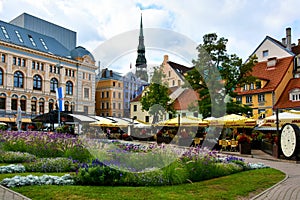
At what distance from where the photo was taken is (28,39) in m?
57.4

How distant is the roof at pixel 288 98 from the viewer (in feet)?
131

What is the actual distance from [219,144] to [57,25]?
62.9 meters

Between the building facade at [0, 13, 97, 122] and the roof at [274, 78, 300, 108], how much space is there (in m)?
33.4

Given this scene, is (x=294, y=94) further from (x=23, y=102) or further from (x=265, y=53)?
(x=23, y=102)

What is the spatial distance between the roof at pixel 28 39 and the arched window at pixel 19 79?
207 inches

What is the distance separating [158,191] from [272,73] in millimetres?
42189

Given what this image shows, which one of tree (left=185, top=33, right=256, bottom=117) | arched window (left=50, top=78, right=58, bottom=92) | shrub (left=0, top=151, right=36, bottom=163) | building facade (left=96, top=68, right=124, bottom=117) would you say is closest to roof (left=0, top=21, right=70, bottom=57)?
arched window (left=50, top=78, right=58, bottom=92)

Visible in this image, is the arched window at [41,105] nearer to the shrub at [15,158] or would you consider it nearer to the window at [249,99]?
the window at [249,99]

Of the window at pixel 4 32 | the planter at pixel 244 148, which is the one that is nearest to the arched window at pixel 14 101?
the window at pixel 4 32

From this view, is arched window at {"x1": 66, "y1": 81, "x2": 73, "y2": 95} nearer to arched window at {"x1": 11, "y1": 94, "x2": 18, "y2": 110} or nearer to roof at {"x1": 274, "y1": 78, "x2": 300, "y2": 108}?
arched window at {"x1": 11, "y1": 94, "x2": 18, "y2": 110}

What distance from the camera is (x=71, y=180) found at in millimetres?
8305

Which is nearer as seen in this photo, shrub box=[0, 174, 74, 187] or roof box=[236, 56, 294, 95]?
shrub box=[0, 174, 74, 187]

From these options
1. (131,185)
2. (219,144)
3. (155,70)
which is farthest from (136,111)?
(131,185)

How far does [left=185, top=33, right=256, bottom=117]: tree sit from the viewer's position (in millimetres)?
26719
